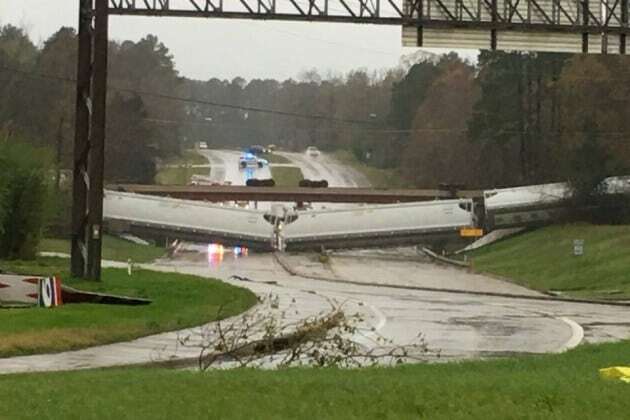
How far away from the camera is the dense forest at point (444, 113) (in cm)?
8575

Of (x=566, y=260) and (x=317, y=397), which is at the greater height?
(x=317, y=397)

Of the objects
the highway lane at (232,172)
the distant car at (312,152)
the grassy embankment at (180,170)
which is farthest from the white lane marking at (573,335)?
the distant car at (312,152)

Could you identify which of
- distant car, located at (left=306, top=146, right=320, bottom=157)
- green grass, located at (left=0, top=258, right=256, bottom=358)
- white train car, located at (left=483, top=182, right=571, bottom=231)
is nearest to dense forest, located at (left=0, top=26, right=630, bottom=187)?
white train car, located at (left=483, top=182, right=571, bottom=231)

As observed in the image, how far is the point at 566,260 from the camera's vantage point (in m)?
64.9

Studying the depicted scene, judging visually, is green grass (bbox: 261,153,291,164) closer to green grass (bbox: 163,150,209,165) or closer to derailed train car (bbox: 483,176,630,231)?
green grass (bbox: 163,150,209,165)

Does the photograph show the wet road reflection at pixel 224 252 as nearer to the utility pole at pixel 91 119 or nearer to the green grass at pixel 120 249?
the green grass at pixel 120 249

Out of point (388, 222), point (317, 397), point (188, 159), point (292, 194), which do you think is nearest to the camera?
point (317, 397)

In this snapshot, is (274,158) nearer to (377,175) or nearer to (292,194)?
(377,175)

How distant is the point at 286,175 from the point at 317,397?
151894 millimetres

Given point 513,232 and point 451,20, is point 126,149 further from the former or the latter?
point 451,20

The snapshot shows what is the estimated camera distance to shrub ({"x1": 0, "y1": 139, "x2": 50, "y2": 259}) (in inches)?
1676

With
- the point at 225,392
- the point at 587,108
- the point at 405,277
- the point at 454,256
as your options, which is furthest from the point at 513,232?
the point at 225,392

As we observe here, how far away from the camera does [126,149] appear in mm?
112125

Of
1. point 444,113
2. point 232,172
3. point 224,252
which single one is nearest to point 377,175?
point 232,172
